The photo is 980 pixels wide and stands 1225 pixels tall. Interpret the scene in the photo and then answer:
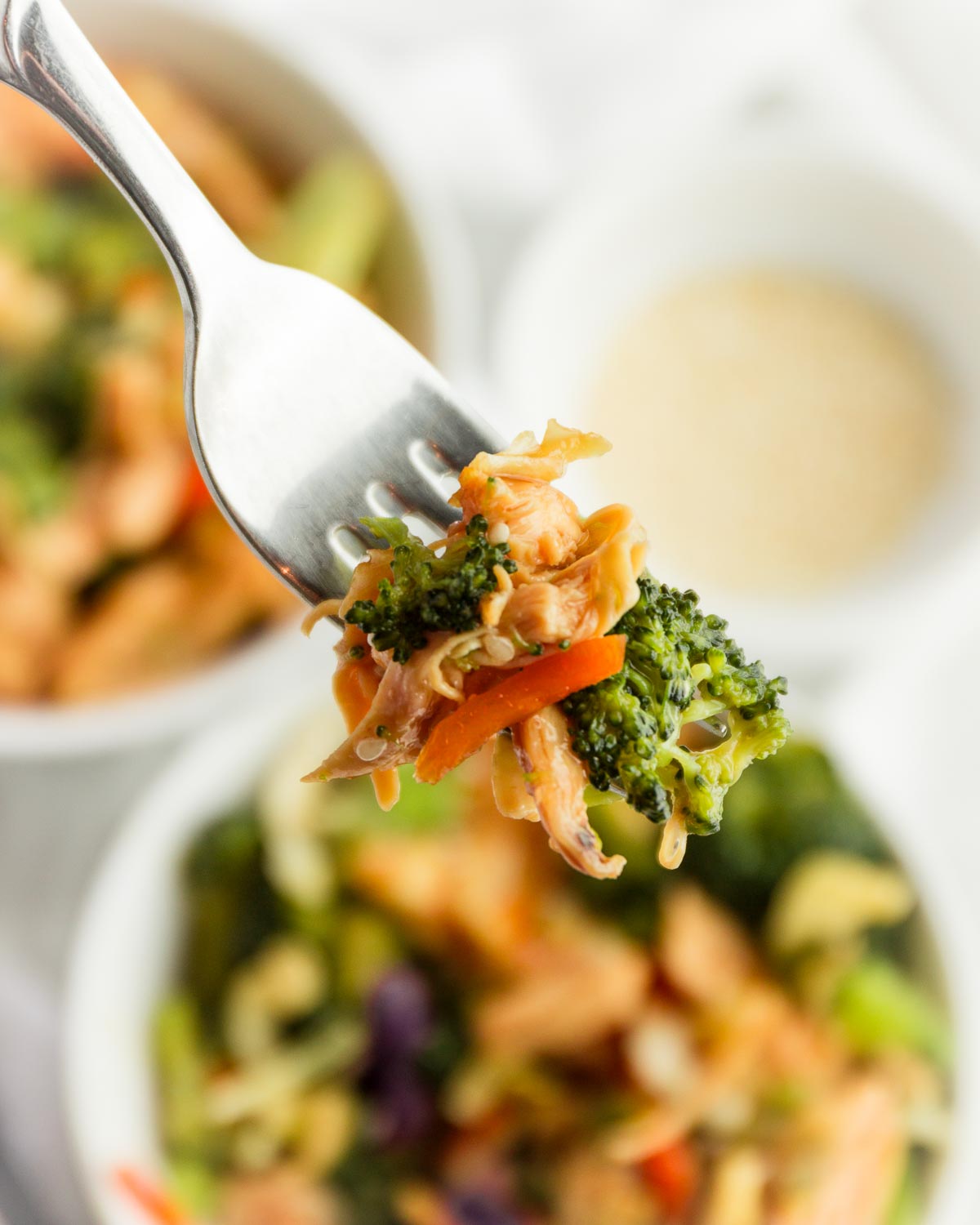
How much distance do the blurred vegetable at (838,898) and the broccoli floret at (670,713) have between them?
97 centimetres

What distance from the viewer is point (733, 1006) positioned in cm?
192

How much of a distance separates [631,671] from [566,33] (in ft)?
6.81

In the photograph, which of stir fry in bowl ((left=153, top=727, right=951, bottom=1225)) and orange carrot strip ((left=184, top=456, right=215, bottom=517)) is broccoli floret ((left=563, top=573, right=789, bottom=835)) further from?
orange carrot strip ((left=184, top=456, right=215, bottom=517))

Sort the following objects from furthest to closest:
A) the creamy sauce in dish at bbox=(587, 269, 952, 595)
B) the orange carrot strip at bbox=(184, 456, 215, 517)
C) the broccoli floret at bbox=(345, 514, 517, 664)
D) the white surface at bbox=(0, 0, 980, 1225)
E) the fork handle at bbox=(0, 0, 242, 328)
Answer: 1. the white surface at bbox=(0, 0, 980, 1225)
2. the creamy sauce in dish at bbox=(587, 269, 952, 595)
3. the orange carrot strip at bbox=(184, 456, 215, 517)
4. the fork handle at bbox=(0, 0, 242, 328)
5. the broccoli floret at bbox=(345, 514, 517, 664)

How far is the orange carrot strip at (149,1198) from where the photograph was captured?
176 cm

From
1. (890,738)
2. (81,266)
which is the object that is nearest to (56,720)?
(81,266)

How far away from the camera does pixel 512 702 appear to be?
0.96 metres

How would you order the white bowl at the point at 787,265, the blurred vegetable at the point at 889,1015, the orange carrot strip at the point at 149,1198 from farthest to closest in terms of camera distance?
the white bowl at the point at 787,265 < the blurred vegetable at the point at 889,1015 < the orange carrot strip at the point at 149,1198

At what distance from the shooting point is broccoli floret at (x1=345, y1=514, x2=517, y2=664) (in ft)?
3.04

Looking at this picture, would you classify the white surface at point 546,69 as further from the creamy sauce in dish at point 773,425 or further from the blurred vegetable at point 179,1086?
the blurred vegetable at point 179,1086

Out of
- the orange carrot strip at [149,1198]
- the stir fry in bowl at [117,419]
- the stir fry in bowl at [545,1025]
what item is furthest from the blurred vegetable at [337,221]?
the orange carrot strip at [149,1198]

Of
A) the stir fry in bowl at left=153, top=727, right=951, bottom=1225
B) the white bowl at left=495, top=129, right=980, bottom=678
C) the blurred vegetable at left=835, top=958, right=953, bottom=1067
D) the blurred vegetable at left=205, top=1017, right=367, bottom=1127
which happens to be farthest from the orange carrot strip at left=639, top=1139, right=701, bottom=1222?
the white bowl at left=495, top=129, right=980, bottom=678

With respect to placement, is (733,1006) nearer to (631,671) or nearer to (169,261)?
(631,671)

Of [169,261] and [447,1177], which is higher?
[169,261]
